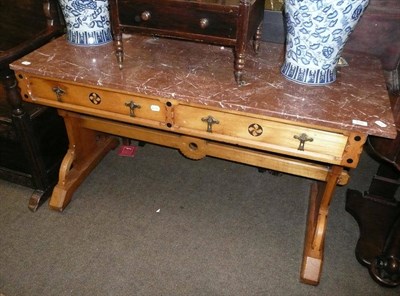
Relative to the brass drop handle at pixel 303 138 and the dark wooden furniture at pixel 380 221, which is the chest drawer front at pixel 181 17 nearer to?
the brass drop handle at pixel 303 138

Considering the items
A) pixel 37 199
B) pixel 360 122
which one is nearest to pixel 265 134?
pixel 360 122

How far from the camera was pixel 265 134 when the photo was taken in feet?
3.73

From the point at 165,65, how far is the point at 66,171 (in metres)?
0.76

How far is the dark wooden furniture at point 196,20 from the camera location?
42.3 inches

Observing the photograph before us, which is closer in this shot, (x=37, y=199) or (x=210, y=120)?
(x=210, y=120)

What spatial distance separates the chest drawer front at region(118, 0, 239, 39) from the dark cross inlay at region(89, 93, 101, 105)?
280 mm

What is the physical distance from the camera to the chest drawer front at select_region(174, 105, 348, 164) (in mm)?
1085

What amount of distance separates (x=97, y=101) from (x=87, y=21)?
0.35 metres

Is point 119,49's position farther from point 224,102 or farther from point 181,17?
point 224,102

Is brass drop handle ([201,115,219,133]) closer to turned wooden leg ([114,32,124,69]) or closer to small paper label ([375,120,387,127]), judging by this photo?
turned wooden leg ([114,32,124,69])

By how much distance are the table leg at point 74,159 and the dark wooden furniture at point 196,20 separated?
1.92 ft

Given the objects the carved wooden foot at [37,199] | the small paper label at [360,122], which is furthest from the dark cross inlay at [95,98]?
the small paper label at [360,122]

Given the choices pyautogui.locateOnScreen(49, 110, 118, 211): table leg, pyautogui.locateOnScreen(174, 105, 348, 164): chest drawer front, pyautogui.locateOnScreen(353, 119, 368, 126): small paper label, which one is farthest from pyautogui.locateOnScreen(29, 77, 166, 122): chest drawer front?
pyautogui.locateOnScreen(353, 119, 368, 126): small paper label

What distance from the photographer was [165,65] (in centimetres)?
129
